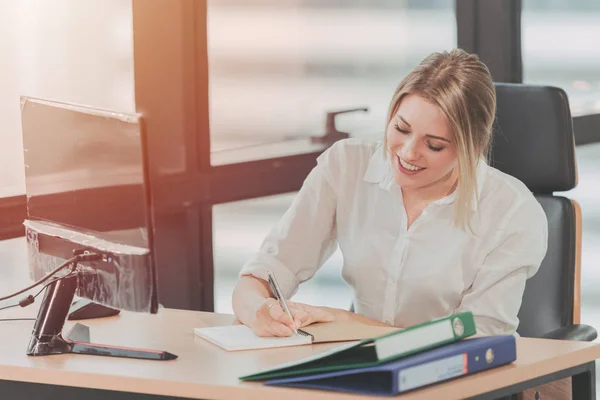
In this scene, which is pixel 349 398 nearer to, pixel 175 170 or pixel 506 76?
pixel 175 170

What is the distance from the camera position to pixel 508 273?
2395mm

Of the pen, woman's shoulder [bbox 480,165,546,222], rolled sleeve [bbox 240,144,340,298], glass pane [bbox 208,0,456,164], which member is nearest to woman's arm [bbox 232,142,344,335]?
rolled sleeve [bbox 240,144,340,298]

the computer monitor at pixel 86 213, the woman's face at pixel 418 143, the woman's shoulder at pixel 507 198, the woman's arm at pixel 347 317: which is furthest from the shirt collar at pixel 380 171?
the computer monitor at pixel 86 213

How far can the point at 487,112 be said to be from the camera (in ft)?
8.02

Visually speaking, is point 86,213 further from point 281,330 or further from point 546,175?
point 546,175

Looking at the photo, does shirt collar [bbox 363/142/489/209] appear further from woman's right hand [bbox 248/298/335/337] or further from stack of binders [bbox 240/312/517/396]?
stack of binders [bbox 240/312/517/396]

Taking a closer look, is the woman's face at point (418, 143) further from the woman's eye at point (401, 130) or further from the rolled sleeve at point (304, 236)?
the rolled sleeve at point (304, 236)

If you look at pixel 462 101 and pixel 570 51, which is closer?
pixel 462 101

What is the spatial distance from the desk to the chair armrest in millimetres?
402

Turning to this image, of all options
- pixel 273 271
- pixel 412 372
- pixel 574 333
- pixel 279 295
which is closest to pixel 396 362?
pixel 412 372

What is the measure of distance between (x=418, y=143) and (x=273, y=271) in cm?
46

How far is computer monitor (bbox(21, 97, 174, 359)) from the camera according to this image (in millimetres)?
1915

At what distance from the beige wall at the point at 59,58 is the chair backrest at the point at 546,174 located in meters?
1.09

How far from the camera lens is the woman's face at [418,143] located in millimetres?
2381
